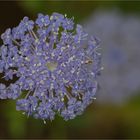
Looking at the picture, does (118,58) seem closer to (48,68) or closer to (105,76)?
(105,76)

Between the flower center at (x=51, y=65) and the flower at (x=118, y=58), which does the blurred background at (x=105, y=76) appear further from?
the flower center at (x=51, y=65)

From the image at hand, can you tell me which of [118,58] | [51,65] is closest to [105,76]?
[118,58]

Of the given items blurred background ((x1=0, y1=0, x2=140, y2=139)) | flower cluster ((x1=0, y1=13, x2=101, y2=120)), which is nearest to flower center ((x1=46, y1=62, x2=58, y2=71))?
flower cluster ((x1=0, y1=13, x2=101, y2=120))

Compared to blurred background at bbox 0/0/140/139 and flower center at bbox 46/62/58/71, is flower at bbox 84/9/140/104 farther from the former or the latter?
flower center at bbox 46/62/58/71

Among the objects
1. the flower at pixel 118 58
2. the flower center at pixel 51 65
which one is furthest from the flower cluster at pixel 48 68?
the flower at pixel 118 58

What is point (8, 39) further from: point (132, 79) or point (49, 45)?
point (132, 79)

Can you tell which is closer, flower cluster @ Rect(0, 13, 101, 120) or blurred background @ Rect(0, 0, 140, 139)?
flower cluster @ Rect(0, 13, 101, 120)

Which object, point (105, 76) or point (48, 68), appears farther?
point (105, 76)
